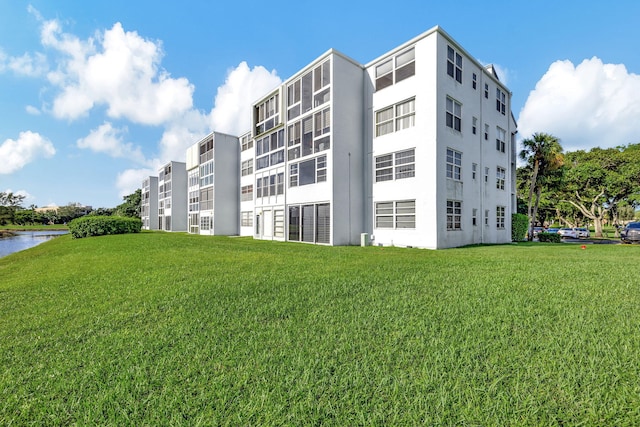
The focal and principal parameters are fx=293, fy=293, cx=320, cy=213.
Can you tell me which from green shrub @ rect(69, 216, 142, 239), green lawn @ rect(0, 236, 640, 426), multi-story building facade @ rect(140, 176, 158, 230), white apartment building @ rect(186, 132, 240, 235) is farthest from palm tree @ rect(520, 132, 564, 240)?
multi-story building facade @ rect(140, 176, 158, 230)

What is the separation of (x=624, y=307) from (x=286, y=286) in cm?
614

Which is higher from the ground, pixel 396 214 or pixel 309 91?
pixel 309 91

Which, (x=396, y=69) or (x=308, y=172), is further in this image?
(x=308, y=172)

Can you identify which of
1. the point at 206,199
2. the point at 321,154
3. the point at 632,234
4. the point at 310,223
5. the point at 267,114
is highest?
the point at 267,114

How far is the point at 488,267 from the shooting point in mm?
8391

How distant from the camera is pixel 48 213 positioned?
313 feet

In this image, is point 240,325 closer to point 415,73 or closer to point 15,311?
point 15,311

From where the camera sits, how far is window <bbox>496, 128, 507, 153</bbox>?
21141 mm

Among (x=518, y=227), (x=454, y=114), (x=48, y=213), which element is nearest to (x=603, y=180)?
(x=518, y=227)

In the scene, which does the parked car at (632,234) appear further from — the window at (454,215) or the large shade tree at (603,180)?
the window at (454,215)

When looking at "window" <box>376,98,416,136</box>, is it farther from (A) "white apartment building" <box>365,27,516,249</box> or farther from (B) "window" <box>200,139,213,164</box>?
(B) "window" <box>200,139,213,164</box>

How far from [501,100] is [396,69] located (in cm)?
997

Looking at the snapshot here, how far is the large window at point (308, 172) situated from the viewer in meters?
18.7

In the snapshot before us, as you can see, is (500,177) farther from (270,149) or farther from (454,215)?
(270,149)
